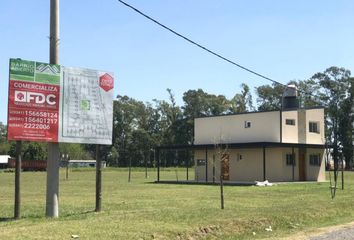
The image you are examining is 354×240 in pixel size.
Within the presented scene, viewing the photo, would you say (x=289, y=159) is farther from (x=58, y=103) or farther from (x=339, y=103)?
(x=339, y=103)

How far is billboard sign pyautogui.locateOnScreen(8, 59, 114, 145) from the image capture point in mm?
15312

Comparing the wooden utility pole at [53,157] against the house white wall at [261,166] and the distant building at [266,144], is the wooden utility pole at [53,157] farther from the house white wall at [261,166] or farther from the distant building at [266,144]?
the house white wall at [261,166]

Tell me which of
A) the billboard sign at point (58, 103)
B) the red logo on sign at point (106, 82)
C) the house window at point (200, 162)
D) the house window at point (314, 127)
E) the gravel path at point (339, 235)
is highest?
the house window at point (314, 127)

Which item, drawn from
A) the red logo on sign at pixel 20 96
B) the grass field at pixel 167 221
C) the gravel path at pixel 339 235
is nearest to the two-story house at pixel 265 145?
the grass field at pixel 167 221

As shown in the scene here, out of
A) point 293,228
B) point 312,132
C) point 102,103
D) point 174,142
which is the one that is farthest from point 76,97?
point 174,142

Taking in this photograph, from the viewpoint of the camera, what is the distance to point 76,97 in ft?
54.8

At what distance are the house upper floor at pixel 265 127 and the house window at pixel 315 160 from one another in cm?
122

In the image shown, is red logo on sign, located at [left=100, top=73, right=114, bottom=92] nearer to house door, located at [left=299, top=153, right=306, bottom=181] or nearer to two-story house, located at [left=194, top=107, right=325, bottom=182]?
two-story house, located at [left=194, top=107, right=325, bottom=182]

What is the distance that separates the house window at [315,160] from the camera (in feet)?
155

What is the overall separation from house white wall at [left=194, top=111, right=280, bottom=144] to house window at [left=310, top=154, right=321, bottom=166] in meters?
5.42

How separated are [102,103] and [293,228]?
22.4 feet

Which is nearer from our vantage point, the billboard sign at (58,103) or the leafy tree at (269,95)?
A: the billboard sign at (58,103)

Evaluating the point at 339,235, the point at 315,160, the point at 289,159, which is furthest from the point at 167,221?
the point at 315,160

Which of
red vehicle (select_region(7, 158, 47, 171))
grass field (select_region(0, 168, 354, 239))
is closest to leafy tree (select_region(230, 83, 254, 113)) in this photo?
red vehicle (select_region(7, 158, 47, 171))
